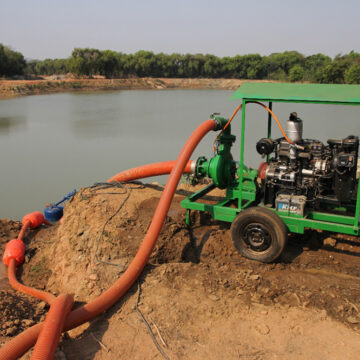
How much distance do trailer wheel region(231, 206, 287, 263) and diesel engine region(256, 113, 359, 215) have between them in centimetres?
34

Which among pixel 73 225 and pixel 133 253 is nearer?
pixel 133 253

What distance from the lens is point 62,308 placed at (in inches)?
152

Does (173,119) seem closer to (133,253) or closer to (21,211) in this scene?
(21,211)

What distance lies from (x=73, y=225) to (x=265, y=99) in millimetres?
3563

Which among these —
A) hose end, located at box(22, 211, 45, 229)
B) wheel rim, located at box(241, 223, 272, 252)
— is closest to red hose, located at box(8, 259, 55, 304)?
hose end, located at box(22, 211, 45, 229)

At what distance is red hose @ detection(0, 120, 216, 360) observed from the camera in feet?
11.4

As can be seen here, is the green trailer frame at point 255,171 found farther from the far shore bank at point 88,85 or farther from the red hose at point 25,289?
the far shore bank at point 88,85

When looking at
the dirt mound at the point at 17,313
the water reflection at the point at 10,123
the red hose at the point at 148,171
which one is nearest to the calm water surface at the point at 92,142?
the water reflection at the point at 10,123

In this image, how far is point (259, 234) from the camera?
508cm

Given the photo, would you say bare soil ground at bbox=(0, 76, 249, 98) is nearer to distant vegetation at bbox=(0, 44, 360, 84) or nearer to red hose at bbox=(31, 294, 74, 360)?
distant vegetation at bbox=(0, 44, 360, 84)

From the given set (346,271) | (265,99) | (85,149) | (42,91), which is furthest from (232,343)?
(42,91)

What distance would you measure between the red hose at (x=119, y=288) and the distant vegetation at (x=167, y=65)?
50952mm

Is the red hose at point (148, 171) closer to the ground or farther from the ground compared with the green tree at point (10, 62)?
closer to the ground

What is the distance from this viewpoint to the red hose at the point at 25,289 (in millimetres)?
4769
